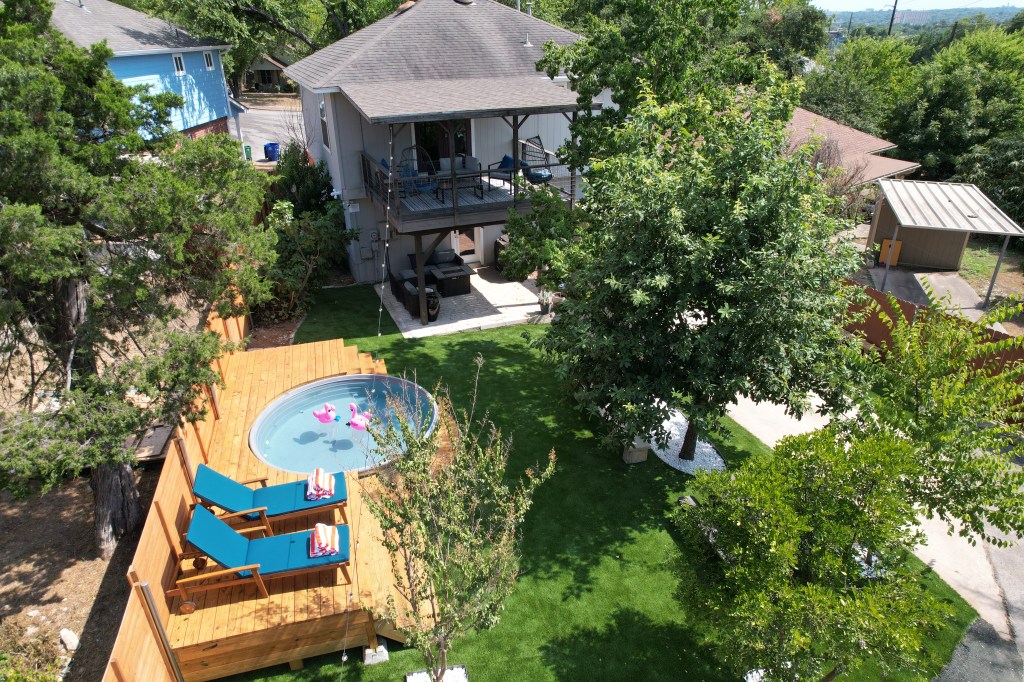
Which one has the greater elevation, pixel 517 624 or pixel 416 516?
pixel 416 516

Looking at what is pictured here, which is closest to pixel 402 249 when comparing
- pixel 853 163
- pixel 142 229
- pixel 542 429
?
pixel 542 429

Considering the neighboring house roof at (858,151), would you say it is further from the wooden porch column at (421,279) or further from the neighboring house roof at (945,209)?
the wooden porch column at (421,279)

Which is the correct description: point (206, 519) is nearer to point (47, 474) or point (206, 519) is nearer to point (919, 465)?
point (47, 474)

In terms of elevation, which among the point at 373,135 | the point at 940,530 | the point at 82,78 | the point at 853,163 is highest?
the point at 82,78

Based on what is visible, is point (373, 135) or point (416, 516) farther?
point (373, 135)

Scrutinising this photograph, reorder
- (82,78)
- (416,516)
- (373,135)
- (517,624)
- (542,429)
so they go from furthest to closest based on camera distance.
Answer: (373,135) → (542,429) → (517,624) → (82,78) → (416,516)
